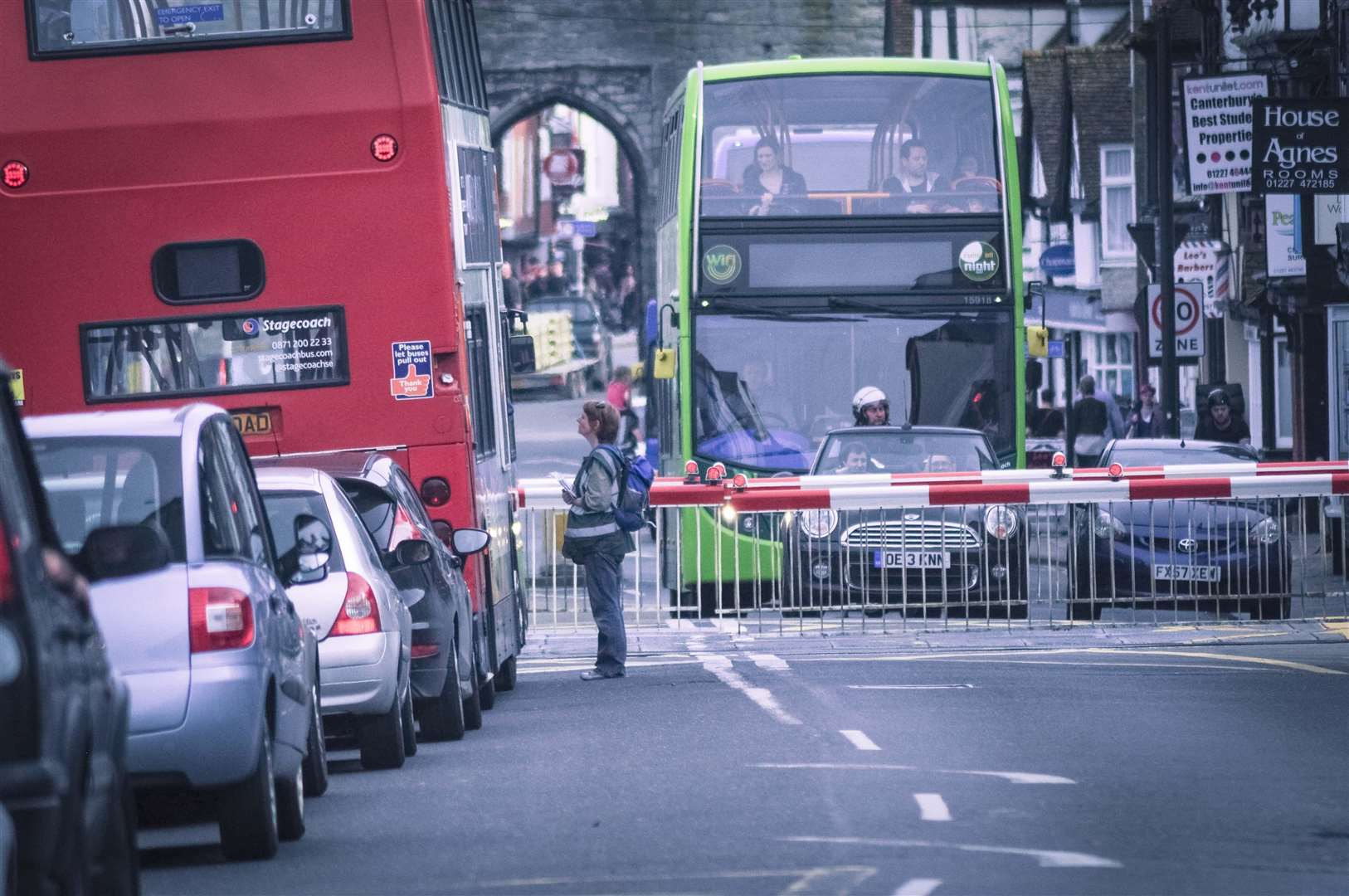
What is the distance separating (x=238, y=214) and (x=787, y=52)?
50270 millimetres

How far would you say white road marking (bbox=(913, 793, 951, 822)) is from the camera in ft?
32.6

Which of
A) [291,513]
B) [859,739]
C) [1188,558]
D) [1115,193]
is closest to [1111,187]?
[1115,193]

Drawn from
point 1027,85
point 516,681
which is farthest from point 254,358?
point 1027,85

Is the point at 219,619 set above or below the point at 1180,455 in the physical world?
above

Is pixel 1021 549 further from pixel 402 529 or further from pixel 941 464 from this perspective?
pixel 402 529

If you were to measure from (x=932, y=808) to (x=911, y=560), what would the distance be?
35.8ft

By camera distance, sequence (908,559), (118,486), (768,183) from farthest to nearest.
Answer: (768,183) < (908,559) < (118,486)

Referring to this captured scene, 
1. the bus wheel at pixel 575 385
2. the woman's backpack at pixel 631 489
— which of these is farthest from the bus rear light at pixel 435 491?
the bus wheel at pixel 575 385

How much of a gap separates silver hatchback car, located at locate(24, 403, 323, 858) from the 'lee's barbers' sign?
18.4m

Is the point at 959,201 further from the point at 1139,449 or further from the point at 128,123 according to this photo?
the point at 128,123

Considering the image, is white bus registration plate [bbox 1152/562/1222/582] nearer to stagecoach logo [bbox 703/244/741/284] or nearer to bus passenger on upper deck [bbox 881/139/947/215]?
bus passenger on upper deck [bbox 881/139/947/215]

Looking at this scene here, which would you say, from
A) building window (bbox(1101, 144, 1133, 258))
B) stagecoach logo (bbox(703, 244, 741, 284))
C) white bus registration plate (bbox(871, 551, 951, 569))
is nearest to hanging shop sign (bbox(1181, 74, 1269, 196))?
stagecoach logo (bbox(703, 244, 741, 284))

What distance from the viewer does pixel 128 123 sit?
586 inches

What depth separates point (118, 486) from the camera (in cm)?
923
